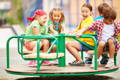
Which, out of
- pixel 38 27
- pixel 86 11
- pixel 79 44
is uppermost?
pixel 86 11

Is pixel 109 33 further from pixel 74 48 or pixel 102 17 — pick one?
pixel 74 48

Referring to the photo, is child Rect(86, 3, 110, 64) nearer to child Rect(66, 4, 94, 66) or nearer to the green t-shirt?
child Rect(66, 4, 94, 66)

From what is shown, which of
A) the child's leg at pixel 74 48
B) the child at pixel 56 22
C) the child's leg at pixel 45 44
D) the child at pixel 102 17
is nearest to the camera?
the child at pixel 102 17

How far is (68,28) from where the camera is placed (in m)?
21.9

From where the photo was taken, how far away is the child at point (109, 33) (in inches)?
365

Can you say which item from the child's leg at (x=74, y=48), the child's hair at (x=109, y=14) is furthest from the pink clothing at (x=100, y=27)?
the child's leg at (x=74, y=48)

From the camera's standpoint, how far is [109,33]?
9.32m

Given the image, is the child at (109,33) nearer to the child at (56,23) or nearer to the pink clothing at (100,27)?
the pink clothing at (100,27)

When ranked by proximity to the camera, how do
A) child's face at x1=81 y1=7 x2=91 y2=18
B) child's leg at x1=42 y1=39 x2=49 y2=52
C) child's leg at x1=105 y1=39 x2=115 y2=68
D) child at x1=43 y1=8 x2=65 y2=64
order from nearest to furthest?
child's leg at x1=105 y1=39 x2=115 y2=68 → child's leg at x1=42 y1=39 x2=49 y2=52 → child's face at x1=81 y1=7 x2=91 y2=18 → child at x1=43 y1=8 x2=65 y2=64

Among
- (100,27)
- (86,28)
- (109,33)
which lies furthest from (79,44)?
(109,33)

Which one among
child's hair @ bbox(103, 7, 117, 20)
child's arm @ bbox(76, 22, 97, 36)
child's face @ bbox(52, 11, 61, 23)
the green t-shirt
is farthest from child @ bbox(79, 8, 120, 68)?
the green t-shirt

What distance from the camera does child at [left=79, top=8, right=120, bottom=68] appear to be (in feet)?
30.5

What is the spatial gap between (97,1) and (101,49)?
1170 cm

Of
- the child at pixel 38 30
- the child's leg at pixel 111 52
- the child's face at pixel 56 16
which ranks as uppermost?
the child's face at pixel 56 16
